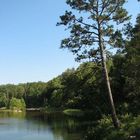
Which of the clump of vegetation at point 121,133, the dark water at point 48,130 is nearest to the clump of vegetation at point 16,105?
the dark water at point 48,130

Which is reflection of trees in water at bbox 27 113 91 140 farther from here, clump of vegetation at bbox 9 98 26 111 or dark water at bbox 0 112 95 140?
clump of vegetation at bbox 9 98 26 111

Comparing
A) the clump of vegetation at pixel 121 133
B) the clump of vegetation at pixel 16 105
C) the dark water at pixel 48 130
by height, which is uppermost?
the clump of vegetation at pixel 16 105

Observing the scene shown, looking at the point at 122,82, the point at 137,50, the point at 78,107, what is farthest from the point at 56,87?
the point at 137,50

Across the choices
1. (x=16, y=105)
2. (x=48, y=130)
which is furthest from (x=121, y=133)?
(x=16, y=105)

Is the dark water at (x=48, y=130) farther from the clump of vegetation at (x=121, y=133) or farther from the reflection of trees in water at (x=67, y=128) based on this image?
the clump of vegetation at (x=121, y=133)

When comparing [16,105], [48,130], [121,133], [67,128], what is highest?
[16,105]

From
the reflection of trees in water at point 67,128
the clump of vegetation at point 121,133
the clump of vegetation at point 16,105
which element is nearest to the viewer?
the clump of vegetation at point 121,133

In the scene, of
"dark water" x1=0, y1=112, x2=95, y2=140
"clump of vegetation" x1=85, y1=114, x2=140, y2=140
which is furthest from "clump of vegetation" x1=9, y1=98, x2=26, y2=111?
"clump of vegetation" x1=85, y1=114, x2=140, y2=140

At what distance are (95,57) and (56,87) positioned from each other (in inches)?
5894

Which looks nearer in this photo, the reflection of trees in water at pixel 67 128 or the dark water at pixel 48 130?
the reflection of trees in water at pixel 67 128

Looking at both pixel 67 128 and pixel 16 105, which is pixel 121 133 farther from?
pixel 16 105

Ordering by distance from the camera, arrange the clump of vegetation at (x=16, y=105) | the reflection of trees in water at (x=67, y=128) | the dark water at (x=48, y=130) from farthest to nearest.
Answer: the clump of vegetation at (x=16, y=105), the dark water at (x=48, y=130), the reflection of trees in water at (x=67, y=128)

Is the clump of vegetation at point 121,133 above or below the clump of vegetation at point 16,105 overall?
below

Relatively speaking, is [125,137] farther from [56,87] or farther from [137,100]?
[56,87]
